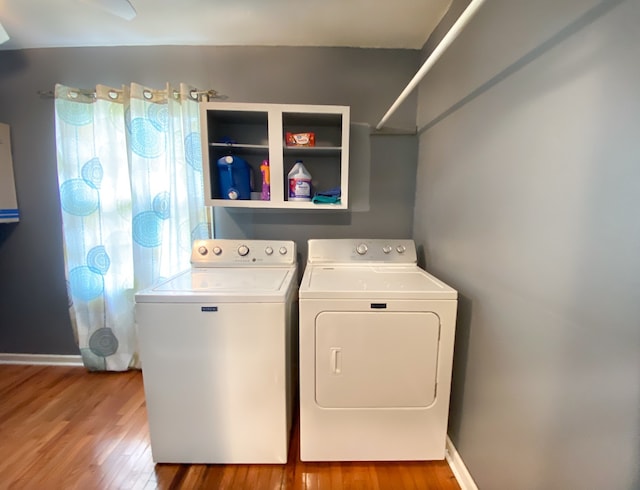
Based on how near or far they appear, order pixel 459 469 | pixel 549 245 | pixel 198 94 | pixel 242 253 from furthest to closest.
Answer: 1. pixel 198 94
2. pixel 242 253
3. pixel 459 469
4. pixel 549 245

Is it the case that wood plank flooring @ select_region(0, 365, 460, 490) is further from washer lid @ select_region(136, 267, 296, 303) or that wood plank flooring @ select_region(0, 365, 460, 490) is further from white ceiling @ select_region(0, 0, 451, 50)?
white ceiling @ select_region(0, 0, 451, 50)

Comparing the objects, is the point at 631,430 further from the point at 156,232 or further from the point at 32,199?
the point at 32,199

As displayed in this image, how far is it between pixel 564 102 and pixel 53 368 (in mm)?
3537

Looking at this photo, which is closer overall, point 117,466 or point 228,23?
point 117,466

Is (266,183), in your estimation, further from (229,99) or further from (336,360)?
(336,360)

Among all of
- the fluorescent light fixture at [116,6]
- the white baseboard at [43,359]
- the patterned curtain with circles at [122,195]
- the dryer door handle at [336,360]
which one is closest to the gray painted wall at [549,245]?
the dryer door handle at [336,360]

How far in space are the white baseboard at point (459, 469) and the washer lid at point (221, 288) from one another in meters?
1.19

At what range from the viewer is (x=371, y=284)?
56.8 inches

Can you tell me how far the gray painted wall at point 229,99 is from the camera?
6.73 feet

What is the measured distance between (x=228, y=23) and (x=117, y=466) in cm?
258

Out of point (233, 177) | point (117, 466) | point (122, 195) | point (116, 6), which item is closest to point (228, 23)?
point (116, 6)

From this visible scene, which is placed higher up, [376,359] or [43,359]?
[376,359]

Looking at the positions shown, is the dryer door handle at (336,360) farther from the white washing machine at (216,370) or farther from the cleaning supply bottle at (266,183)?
the cleaning supply bottle at (266,183)

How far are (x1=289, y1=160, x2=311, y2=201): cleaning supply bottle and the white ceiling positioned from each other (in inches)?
34.0
